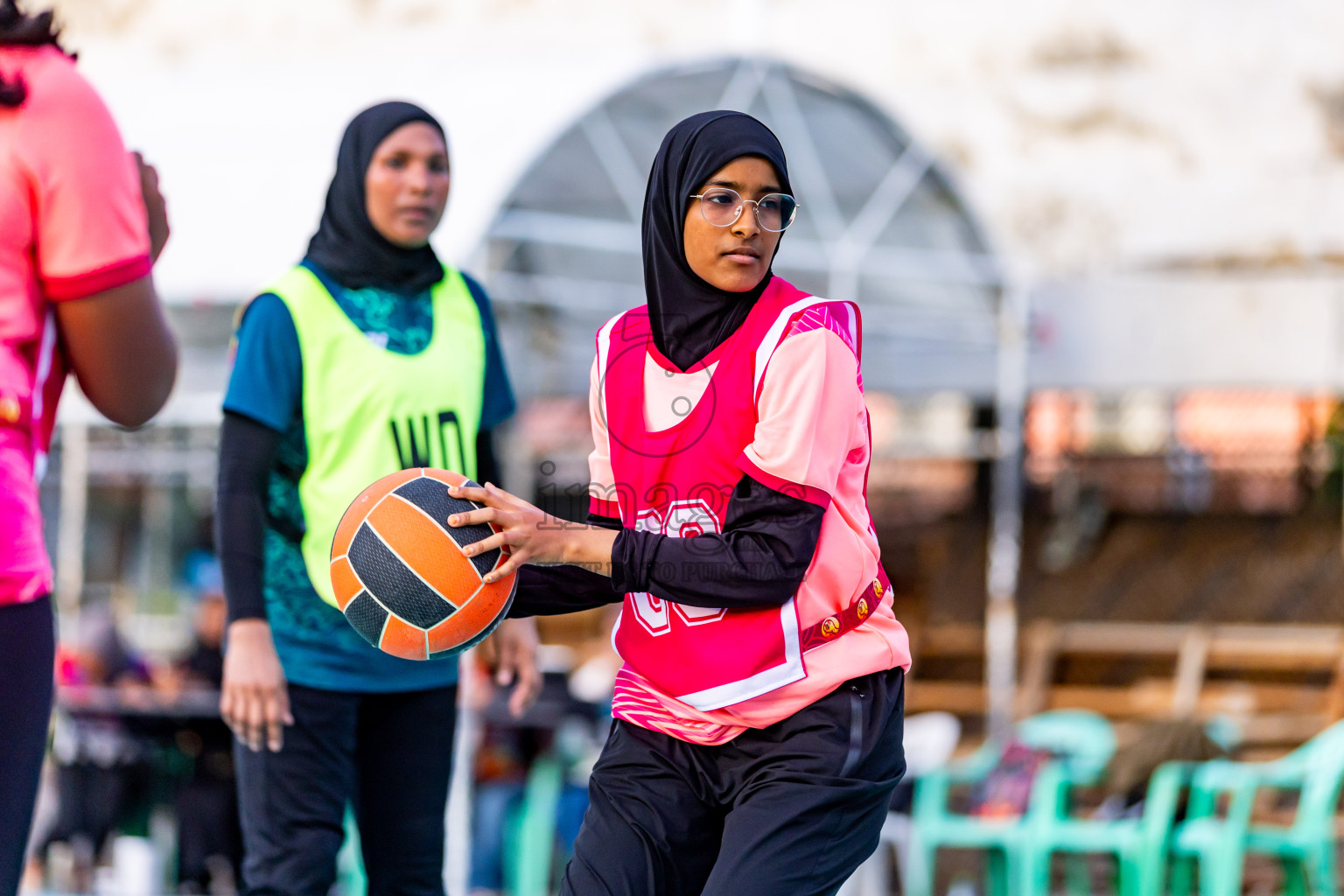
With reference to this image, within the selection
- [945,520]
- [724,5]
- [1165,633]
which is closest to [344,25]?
[724,5]

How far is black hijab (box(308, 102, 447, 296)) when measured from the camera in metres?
3.28

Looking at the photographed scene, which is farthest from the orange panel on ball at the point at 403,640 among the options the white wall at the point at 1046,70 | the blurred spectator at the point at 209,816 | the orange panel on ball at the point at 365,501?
the white wall at the point at 1046,70

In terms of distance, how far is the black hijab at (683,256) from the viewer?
2.44m

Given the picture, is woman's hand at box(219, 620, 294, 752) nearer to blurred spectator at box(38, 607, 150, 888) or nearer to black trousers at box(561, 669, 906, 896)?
black trousers at box(561, 669, 906, 896)

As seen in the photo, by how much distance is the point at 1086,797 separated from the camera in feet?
27.1

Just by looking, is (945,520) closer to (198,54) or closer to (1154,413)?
(1154,413)

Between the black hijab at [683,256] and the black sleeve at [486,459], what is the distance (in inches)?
40.6

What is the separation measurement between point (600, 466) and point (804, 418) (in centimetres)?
42

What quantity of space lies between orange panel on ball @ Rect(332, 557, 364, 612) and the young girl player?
0.93ft

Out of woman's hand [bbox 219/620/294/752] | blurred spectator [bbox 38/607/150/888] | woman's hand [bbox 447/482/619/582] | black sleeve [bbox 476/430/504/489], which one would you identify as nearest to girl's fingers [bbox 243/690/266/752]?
woman's hand [bbox 219/620/294/752]

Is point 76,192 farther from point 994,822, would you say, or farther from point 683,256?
point 994,822

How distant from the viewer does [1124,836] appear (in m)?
6.31

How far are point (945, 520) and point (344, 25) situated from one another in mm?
17799

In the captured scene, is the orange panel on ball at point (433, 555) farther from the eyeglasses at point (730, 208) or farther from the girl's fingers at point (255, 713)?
the girl's fingers at point (255, 713)
